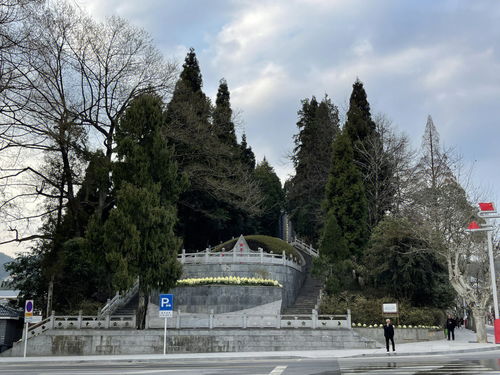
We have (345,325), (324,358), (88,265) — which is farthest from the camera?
(88,265)

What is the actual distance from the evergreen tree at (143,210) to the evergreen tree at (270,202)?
32.7 m

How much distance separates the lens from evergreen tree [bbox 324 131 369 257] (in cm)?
3616

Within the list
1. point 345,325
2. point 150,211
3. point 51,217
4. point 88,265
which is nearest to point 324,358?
point 345,325

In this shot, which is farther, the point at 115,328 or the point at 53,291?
the point at 53,291

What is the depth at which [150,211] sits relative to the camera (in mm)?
25109

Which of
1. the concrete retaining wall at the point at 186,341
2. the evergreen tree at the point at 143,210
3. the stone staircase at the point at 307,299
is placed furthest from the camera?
the stone staircase at the point at 307,299

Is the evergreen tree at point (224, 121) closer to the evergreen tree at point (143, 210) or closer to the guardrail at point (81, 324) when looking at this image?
the evergreen tree at point (143, 210)

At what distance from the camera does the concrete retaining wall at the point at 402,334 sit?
26.3 meters

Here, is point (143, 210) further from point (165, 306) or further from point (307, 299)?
point (307, 299)

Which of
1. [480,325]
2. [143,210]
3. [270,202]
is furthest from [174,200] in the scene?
[270,202]

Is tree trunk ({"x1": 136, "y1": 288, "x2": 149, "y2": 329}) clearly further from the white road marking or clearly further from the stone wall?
the white road marking

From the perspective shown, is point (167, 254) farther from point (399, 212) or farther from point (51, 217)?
point (399, 212)

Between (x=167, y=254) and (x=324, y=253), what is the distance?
12.3 metres

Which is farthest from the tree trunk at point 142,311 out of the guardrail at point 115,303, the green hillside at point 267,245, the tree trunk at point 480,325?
the tree trunk at point 480,325
